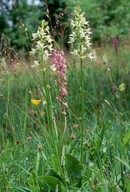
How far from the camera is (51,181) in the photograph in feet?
8.16

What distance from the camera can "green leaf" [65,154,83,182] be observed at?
8.41 ft

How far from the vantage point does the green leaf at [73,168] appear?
256 centimetres

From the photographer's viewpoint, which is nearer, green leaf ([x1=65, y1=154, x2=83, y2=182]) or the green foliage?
green leaf ([x1=65, y1=154, x2=83, y2=182])

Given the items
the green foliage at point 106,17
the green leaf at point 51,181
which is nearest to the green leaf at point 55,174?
the green leaf at point 51,181

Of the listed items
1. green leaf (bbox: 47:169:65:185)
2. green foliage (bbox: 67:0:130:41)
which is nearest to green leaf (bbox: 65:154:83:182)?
green leaf (bbox: 47:169:65:185)

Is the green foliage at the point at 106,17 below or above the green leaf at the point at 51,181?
above

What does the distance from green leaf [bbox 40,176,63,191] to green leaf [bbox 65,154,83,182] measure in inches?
5.6

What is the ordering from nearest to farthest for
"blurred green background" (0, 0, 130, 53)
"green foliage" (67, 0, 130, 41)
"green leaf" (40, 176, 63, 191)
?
1. "green leaf" (40, 176, 63, 191)
2. "green foliage" (67, 0, 130, 41)
3. "blurred green background" (0, 0, 130, 53)

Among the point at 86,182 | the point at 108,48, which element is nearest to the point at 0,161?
the point at 86,182

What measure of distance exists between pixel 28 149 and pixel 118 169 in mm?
744

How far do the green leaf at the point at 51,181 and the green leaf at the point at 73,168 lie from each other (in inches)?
5.6

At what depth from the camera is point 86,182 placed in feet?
8.34

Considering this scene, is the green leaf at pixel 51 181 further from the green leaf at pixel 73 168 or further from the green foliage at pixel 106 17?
the green foliage at pixel 106 17

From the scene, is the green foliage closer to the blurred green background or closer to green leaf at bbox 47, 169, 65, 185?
→ the blurred green background
